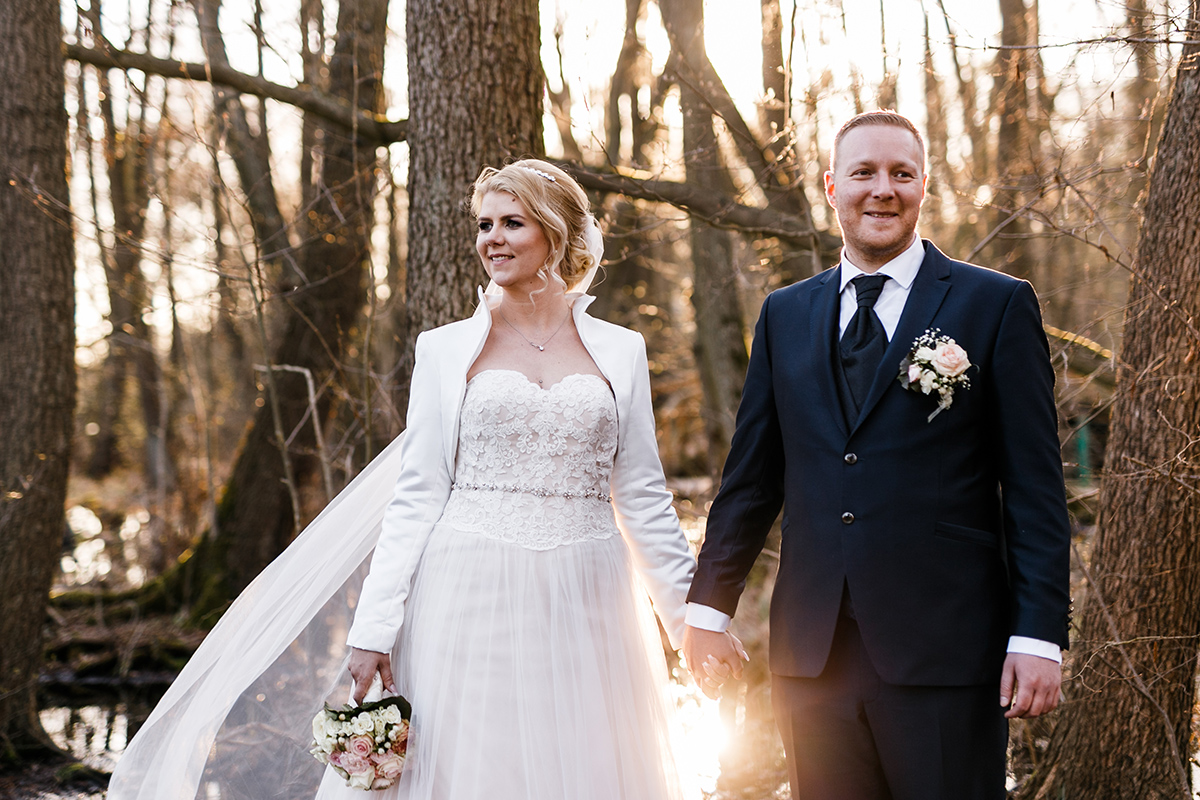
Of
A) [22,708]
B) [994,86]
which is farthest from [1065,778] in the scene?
[994,86]

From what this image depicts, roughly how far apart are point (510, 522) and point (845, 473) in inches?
40.7

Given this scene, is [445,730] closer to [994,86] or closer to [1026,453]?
[1026,453]

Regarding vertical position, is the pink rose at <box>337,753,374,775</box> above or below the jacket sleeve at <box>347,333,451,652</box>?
below

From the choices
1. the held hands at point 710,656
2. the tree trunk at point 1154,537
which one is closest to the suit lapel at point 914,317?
the held hands at point 710,656

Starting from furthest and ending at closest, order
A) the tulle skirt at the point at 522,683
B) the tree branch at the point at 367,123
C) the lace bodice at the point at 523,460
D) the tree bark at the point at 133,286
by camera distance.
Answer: the tree bark at the point at 133,286 < the tree branch at the point at 367,123 < the lace bodice at the point at 523,460 < the tulle skirt at the point at 522,683

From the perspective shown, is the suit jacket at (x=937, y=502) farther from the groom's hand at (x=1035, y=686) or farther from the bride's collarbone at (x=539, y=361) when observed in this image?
the bride's collarbone at (x=539, y=361)

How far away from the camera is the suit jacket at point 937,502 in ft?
7.19

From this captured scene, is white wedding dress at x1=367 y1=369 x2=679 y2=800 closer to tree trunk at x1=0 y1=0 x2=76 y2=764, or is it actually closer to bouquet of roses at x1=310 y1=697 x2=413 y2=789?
bouquet of roses at x1=310 y1=697 x2=413 y2=789

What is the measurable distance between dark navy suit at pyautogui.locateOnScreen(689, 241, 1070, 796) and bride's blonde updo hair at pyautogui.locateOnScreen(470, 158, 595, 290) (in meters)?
0.97

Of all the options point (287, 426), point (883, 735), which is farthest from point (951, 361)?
point (287, 426)

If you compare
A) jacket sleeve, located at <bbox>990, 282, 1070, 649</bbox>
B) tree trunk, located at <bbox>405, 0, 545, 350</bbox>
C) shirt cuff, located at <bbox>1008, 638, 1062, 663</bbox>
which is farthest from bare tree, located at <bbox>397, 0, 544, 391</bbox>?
shirt cuff, located at <bbox>1008, 638, 1062, 663</bbox>

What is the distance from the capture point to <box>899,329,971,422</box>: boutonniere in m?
2.19

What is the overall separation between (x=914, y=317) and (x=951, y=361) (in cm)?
20

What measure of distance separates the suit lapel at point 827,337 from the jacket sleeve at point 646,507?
2.20ft
